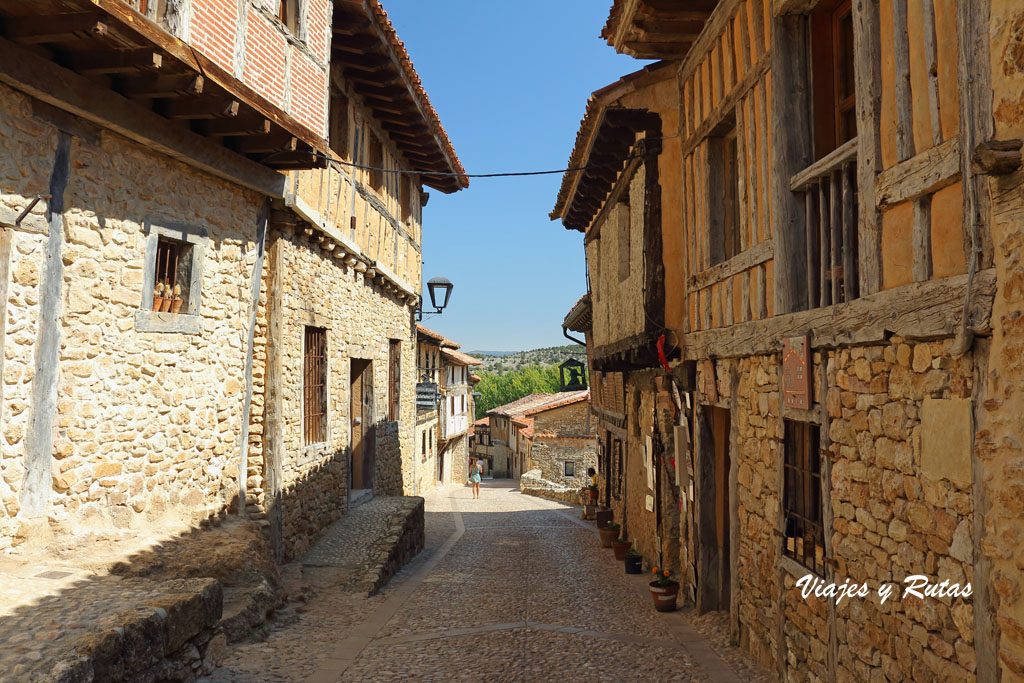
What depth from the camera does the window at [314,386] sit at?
970 cm

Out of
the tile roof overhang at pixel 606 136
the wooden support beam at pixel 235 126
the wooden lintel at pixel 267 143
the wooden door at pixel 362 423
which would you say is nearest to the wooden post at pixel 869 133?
the tile roof overhang at pixel 606 136

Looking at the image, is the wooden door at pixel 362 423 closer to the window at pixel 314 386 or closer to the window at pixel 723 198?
the window at pixel 314 386

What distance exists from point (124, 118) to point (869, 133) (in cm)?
599

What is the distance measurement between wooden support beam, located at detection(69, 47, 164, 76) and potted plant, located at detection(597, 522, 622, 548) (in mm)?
9742

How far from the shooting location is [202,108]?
650 centimetres

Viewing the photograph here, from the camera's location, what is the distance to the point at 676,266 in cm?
807

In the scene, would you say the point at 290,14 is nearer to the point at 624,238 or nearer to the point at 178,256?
the point at 178,256

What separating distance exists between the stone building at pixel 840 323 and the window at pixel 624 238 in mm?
1054

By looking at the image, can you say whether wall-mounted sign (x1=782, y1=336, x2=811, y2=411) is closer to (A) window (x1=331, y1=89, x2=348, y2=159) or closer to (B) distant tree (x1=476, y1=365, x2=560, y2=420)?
(A) window (x1=331, y1=89, x2=348, y2=159)

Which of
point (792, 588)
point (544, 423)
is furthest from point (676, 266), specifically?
point (544, 423)

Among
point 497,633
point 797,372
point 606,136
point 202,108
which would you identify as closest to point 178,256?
point 202,108

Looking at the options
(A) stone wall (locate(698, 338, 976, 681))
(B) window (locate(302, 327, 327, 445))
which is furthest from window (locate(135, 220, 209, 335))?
(A) stone wall (locate(698, 338, 976, 681))

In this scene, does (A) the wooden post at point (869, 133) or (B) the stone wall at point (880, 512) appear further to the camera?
(A) the wooden post at point (869, 133)

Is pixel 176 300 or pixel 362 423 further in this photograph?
pixel 362 423
